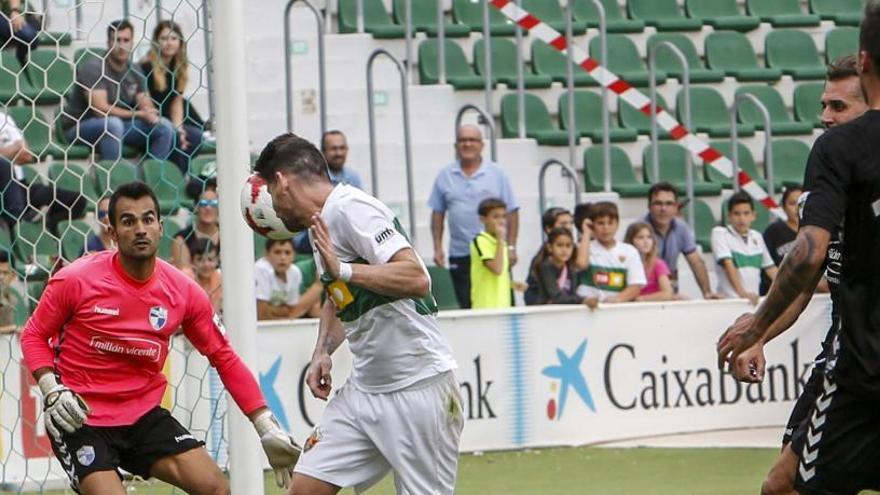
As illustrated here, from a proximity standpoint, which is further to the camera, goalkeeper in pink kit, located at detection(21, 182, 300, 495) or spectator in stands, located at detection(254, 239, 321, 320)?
spectator in stands, located at detection(254, 239, 321, 320)

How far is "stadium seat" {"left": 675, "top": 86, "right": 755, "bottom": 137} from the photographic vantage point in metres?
15.9

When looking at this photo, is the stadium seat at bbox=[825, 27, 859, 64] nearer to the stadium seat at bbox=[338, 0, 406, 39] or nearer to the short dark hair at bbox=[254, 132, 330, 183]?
the stadium seat at bbox=[338, 0, 406, 39]

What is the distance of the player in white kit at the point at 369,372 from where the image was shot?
606cm

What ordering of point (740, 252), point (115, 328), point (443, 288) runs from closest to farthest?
1. point (115, 328)
2. point (443, 288)
3. point (740, 252)

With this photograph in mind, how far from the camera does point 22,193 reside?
1090 cm

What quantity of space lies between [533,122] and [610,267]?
126 inches

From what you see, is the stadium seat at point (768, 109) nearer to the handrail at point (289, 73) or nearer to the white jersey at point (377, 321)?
the handrail at point (289, 73)

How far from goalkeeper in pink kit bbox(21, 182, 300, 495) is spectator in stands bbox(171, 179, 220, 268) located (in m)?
3.03

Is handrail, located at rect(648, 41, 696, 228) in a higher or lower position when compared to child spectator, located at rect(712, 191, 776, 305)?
higher

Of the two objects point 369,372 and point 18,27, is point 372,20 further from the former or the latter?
point 369,372

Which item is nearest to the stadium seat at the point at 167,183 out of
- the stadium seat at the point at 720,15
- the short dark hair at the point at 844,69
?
the short dark hair at the point at 844,69

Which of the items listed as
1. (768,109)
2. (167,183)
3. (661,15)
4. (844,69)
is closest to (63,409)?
(844,69)

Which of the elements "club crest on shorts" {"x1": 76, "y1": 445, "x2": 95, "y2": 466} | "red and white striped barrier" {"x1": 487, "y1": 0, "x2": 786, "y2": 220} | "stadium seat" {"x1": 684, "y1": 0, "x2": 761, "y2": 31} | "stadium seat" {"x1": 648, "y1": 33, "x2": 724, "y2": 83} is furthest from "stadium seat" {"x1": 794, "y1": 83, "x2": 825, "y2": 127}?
"club crest on shorts" {"x1": 76, "y1": 445, "x2": 95, "y2": 466}

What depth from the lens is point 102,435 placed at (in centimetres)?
695
